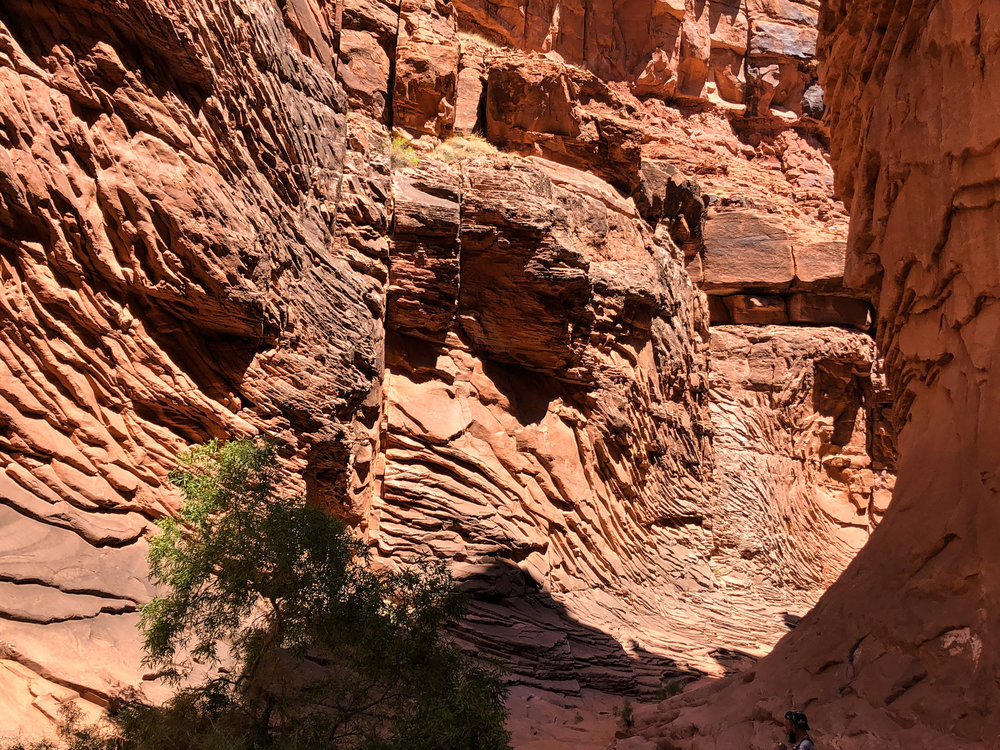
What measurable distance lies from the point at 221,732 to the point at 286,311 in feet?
19.2

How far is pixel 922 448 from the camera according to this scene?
6.34 meters

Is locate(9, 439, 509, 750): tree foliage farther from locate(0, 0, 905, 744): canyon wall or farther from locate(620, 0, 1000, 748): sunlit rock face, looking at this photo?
locate(620, 0, 1000, 748): sunlit rock face

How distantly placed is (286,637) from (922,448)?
541 centimetres

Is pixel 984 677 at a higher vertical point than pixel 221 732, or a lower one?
higher

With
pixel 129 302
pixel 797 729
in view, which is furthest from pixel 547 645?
pixel 129 302

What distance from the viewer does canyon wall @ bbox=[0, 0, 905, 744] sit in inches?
290

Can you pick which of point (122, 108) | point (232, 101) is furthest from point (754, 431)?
point (122, 108)

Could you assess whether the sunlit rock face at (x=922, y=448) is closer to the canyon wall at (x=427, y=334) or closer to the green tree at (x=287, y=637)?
the green tree at (x=287, y=637)

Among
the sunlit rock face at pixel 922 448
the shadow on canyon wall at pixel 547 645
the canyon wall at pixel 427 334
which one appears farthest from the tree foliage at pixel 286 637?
the shadow on canyon wall at pixel 547 645

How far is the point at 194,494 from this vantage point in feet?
21.3

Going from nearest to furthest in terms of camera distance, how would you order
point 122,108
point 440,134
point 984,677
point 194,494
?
1. point 984,677
2. point 194,494
3. point 122,108
4. point 440,134

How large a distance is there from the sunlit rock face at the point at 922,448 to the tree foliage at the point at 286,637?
235 centimetres

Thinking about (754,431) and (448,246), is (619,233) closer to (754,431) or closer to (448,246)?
(448,246)

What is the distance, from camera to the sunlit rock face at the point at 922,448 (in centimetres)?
502
